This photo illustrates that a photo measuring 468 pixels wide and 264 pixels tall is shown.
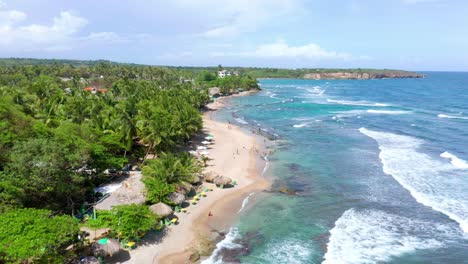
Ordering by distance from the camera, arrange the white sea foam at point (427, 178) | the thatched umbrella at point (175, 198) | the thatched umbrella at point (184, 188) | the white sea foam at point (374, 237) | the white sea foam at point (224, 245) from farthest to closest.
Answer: the thatched umbrella at point (184, 188), the white sea foam at point (427, 178), the thatched umbrella at point (175, 198), the white sea foam at point (374, 237), the white sea foam at point (224, 245)

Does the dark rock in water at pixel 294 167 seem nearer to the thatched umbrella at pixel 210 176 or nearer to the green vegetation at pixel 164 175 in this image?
the thatched umbrella at pixel 210 176

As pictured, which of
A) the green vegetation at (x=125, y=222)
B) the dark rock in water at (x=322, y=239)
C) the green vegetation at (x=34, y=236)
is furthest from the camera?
the dark rock in water at (x=322, y=239)

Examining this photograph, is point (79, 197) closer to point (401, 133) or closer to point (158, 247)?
point (158, 247)

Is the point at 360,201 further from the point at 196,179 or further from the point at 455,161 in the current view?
the point at 455,161

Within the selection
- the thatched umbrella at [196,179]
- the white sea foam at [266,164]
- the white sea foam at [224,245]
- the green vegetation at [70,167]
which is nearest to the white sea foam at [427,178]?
the white sea foam at [266,164]

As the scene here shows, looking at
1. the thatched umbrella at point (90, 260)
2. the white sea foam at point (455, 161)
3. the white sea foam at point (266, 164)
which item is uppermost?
the white sea foam at point (455, 161)

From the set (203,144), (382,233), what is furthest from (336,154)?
(382,233)

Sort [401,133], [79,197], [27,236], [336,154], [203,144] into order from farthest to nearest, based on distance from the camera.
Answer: [401,133]
[203,144]
[336,154]
[79,197]
[27,236]
